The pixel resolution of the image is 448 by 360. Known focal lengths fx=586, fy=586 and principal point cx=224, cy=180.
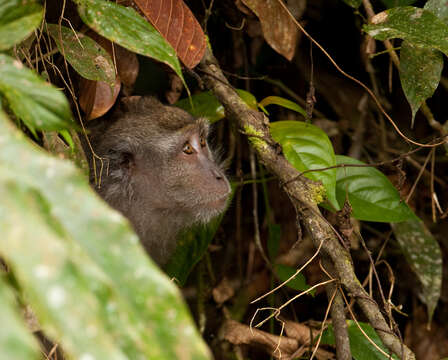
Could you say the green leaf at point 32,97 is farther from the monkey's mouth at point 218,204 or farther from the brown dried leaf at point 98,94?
the monkey's mouth at point 218,204

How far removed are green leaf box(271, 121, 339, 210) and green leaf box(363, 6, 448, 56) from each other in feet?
1.51

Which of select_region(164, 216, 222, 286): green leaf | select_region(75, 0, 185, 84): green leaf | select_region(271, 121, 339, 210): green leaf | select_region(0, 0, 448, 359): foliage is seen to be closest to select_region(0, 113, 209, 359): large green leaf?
select_region(0, 0, 448, 359): foliage

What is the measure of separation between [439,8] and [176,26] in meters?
1.05

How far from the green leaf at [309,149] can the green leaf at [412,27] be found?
461 millimetres

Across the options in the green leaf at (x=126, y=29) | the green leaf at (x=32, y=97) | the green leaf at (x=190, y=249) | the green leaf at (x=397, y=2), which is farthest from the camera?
the green leaf at (x=190, y=249)

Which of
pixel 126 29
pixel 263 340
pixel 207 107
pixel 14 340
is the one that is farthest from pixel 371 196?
pixel 14 340

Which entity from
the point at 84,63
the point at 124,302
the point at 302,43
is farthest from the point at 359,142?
the point at 124,302

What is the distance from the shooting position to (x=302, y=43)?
3.86 metres

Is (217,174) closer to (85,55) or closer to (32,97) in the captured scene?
(85,55)

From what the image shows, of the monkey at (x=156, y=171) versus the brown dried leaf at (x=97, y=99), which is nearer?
the brown dried leaf at (x=97, y=99)

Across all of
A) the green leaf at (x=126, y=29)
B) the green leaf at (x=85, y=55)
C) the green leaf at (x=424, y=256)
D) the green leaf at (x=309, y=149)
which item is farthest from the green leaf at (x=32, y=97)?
the green leaf at (x=424, y=256)

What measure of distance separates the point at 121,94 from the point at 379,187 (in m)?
1.36

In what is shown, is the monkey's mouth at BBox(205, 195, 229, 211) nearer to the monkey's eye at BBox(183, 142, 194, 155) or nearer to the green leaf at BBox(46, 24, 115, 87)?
the monkey's eye at BBox(183, 142, 194, 155)

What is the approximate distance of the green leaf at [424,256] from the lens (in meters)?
3.08
